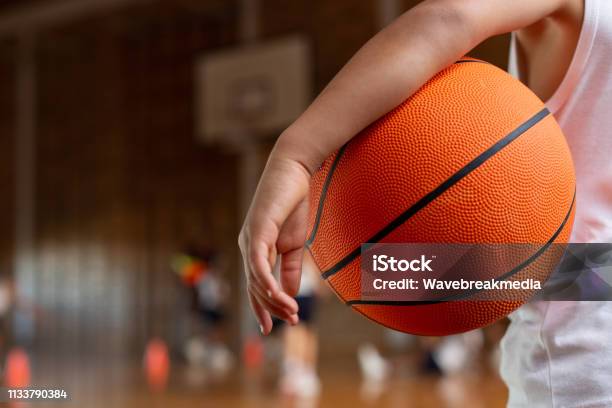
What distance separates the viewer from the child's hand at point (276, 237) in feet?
1.76

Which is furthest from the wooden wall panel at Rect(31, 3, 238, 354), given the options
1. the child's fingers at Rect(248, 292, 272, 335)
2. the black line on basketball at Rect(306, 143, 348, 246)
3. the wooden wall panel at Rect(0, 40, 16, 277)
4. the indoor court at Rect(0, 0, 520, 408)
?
the child's fingers at Rect(248, 292, 272, 335)

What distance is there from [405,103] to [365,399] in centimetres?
317

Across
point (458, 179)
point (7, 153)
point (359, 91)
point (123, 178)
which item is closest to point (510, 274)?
point (458, 179)

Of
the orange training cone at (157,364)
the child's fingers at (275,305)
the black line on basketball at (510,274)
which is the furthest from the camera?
the orange training cone at (157,364)

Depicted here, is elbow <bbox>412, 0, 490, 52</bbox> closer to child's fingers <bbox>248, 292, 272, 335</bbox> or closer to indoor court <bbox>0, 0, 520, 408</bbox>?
child's fingers <bbox>248, 292, 272, 335</bbox>

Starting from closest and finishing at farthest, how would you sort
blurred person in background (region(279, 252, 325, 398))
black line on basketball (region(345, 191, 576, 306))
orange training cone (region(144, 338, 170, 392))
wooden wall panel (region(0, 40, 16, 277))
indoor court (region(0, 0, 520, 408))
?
Answer: black line on basketball (region(345, 191, 576, 306)) < blurred person in background (region(279, 252, 325, 398)) < orange training cone (region(144, 338, 170, 392)) < indoor court (region(0, 0, 520, 408)) < wooden wall panel (region(0, 40, 16, 277))

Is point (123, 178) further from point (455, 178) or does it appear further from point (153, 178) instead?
point (455, 178)

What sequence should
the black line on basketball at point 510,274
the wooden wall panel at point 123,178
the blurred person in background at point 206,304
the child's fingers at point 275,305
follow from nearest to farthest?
1. the child's fingers at point 275,305
2. the black line on basketball at point 510,274
3. the blurred person in background at point 206,304
4. the wooden wall panel at point 123,178

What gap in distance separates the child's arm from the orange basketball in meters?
0.05

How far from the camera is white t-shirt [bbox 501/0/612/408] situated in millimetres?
653

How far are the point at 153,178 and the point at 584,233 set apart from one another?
366 inches

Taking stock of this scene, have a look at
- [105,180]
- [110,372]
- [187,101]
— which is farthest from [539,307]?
[105,180]

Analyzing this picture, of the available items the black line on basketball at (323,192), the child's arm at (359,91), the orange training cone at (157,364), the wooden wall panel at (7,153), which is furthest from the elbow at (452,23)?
the wooden wall panel at (7,153)

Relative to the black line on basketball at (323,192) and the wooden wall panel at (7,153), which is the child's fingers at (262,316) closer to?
the black line on basketball at (323,192)
